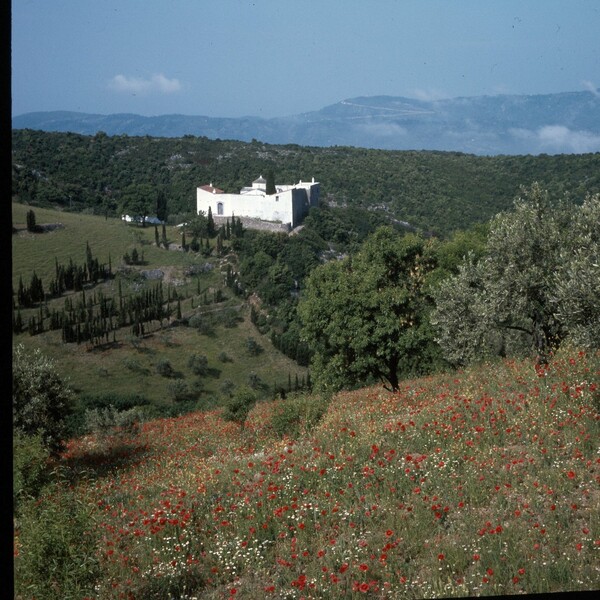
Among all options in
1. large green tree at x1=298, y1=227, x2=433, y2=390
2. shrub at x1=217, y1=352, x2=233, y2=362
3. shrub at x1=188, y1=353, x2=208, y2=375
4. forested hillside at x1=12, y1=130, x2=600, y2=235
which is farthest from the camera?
forested hillside at x1=12, y1=130, x2=600, y2=235

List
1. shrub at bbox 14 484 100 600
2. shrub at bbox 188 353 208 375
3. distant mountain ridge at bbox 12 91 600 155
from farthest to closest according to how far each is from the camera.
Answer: shrub at bbox 188 353 208 375, distant mountain ridge at bbox 12 91 600 155, shrub at bbox 14 484 100 600

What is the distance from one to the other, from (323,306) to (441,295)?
14.9 feet

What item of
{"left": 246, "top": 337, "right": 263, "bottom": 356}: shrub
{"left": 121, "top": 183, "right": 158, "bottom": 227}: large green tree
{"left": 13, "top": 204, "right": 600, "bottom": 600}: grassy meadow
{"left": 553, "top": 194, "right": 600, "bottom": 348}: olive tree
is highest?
{"left": 121, "top": 183, "right": 158, "bottom": 227}: large green tree

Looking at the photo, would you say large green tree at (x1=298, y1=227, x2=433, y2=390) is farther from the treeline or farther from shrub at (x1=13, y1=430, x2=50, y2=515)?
the treeline

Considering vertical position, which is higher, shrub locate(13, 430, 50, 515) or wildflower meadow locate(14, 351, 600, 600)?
wildflower meadow locate(14, 351, 600, 600)

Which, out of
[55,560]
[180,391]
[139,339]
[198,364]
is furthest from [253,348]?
[55,560]

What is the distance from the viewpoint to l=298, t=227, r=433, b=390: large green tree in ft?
57.2

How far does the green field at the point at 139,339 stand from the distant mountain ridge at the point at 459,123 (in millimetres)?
12359

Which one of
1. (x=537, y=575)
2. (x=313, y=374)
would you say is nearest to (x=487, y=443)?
(x=537, y=575)

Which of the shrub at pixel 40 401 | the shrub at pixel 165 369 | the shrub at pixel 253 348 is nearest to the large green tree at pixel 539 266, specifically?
the shrub at pixel 40 401

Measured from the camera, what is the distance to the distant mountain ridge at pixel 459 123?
11.8m

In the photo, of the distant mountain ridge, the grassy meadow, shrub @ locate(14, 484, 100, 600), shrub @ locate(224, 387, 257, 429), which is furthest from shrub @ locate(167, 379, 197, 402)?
shrub @ locate(14, 484, 100, 600)

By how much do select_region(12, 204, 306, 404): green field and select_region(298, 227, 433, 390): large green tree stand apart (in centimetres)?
1730

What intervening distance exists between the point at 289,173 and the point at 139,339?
215 feet
